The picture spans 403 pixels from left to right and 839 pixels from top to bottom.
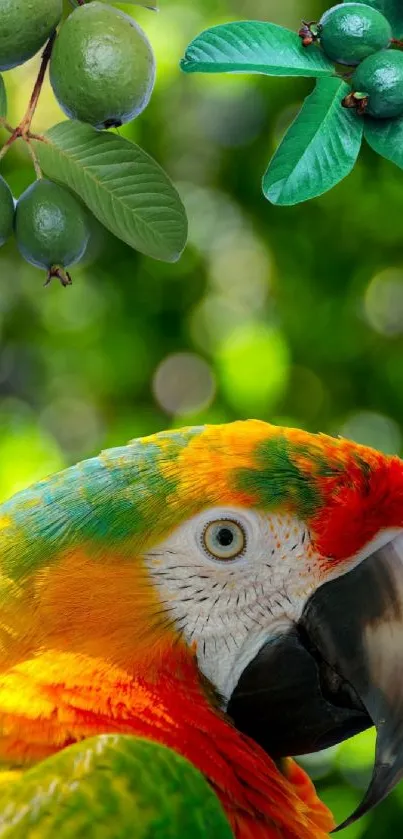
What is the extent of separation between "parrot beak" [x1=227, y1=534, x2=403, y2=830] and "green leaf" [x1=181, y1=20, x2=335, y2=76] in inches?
20.3

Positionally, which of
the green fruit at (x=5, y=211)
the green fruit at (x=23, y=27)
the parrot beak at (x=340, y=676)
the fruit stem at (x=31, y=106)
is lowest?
the parrot beak at (x=340, y=676)

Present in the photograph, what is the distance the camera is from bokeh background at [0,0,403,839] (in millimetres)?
1909

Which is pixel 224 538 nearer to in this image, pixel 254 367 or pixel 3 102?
pixel 3 102

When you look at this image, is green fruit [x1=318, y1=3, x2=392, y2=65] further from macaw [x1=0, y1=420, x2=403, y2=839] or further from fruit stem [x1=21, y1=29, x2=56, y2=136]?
macaw [x1=0, y1=420, x2=403, y2=839]

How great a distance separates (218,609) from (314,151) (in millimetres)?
525

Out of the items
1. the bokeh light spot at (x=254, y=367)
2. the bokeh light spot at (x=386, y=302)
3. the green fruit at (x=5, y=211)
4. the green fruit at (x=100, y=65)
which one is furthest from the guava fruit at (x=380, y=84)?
the bokeh light spot at (x=386, y=302)

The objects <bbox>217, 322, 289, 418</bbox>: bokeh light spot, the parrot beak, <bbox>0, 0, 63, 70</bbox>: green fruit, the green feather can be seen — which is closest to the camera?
<bbox>0, 0, 63, 70</bbox>: green fruit

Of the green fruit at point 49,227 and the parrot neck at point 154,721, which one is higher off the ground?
the green fruit at point 49,227

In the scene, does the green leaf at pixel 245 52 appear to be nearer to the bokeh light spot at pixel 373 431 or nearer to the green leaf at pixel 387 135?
the green leaf at pixel 387 135

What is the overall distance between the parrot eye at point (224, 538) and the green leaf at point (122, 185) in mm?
394

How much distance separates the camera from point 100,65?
655mm

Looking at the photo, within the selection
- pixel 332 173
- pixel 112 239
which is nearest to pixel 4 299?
pixel 112 239

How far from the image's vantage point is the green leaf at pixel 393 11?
27.9 inches

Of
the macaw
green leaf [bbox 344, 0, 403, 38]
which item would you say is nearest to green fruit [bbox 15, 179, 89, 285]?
green leaf [bbox 344, 0, 403, 38]
